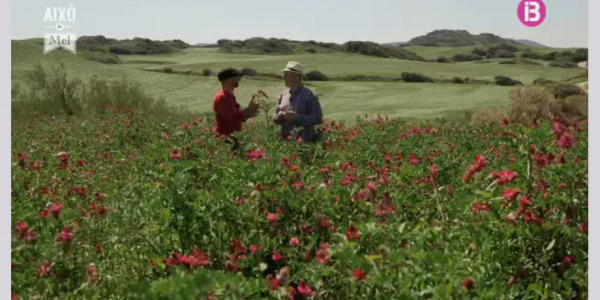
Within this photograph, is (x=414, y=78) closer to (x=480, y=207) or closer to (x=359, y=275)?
(x=480, y=207)

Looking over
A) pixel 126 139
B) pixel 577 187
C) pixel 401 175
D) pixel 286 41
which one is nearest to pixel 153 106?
pixel 126 139

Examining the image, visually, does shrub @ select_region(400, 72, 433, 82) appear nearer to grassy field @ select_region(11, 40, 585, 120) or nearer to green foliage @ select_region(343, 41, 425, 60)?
grassy field @ select_region(11, 40, 585, 120)

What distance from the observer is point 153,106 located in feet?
56.4

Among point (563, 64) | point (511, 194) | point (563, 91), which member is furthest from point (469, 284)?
point (563, 64)

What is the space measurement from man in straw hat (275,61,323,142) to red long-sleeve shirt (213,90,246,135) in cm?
44

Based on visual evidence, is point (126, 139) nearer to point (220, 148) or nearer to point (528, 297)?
point (220, 148)

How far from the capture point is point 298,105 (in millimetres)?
7102

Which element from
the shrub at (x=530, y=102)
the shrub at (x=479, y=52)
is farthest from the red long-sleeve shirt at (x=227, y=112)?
the shrub at (x=479, y=52)

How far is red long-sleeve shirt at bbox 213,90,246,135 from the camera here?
23.4ft

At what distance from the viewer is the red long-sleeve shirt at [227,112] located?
714cm

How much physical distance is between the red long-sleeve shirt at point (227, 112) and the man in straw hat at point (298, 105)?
0.44 m

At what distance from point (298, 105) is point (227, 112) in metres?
0.77

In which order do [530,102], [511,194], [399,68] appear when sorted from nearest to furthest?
[511,194] < [530,102] < [399,68]

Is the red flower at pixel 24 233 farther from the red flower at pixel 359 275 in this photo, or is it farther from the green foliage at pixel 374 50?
the green foliage at pixel 374 50
